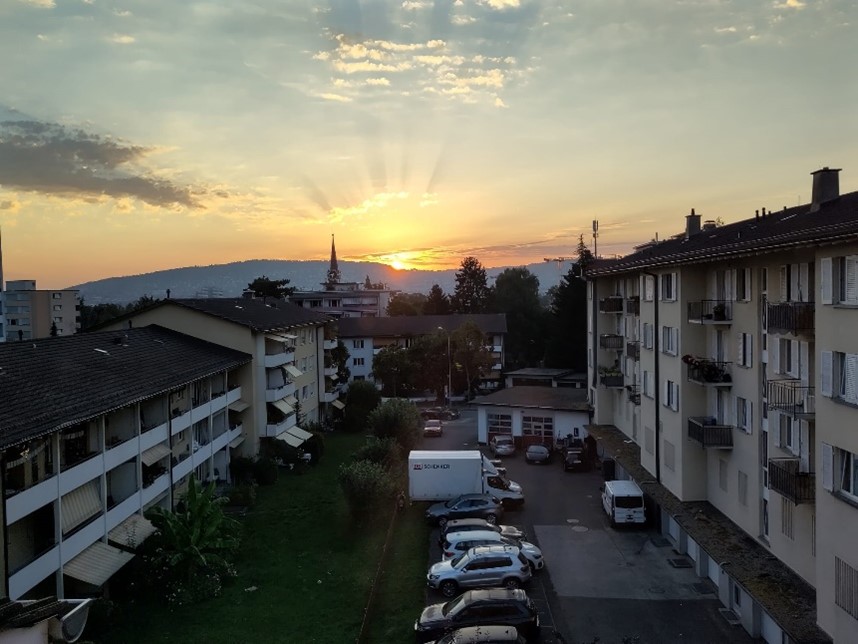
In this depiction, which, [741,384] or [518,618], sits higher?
[741,384]

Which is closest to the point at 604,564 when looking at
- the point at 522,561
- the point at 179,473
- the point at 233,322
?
the point at 522,561

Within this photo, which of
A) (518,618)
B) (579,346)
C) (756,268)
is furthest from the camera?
(579,346)

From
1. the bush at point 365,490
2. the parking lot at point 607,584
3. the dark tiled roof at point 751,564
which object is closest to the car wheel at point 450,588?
the parking lot at point 607,584

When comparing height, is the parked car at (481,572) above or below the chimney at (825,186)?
below

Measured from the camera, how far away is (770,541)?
20.6 m

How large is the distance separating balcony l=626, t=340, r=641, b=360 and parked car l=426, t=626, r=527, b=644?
18.9 m

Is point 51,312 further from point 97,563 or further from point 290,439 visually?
point 97,563

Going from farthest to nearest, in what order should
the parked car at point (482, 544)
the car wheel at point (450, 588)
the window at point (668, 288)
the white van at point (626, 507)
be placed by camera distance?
1. the white van at point (626, 507)
2. the window at point (668, 288)
3. the parked car at point (482, 544)
4. the car wheel at point (450, 588)

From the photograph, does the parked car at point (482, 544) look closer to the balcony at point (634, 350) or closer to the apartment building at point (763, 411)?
the apartment building at point (763, 411)

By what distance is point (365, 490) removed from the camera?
29438 mm

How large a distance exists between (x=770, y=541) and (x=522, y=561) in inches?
320

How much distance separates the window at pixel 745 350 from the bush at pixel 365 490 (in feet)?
51.8

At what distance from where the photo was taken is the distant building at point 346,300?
→ 121 meters

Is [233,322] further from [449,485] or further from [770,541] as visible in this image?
[770,541]
